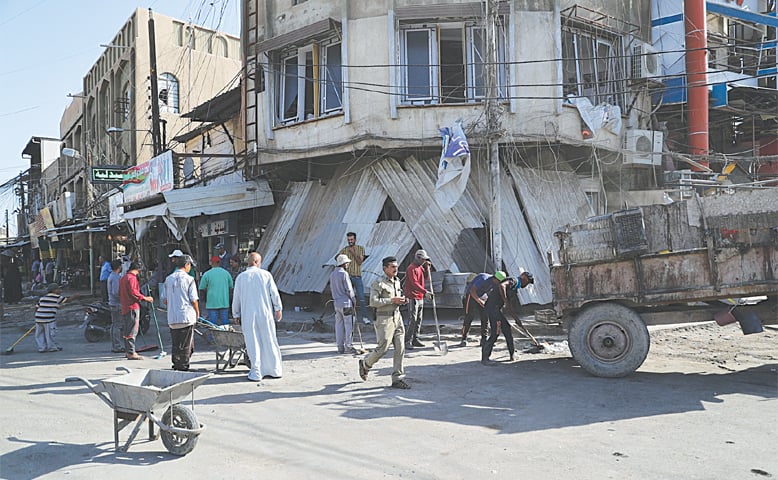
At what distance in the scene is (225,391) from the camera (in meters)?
7.27

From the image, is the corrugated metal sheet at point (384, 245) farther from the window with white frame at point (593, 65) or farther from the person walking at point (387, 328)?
the window with white frame at point (593, 65)

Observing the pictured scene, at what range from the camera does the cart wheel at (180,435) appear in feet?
16.1

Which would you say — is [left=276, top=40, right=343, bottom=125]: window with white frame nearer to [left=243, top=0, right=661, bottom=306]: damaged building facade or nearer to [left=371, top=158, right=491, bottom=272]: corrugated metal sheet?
[left=243, top=0, right=661, bottom=306]: damaged building facade

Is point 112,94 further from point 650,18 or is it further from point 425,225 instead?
point 650,18

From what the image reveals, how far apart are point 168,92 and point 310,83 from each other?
16.5m

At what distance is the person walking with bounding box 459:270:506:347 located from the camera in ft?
29.1

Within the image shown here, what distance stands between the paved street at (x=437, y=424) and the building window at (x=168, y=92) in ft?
70.2

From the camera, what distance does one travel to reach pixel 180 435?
4.84 metres

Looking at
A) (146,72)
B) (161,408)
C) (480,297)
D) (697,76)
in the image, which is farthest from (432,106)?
(146,72)

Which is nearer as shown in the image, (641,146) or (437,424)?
(437,424)

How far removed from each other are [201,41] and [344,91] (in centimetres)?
1932

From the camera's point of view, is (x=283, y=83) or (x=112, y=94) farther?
(x=112, y=94)

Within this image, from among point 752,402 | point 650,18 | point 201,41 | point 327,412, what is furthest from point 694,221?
point 201,41

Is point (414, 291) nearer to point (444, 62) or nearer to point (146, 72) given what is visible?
point (444, 62)
